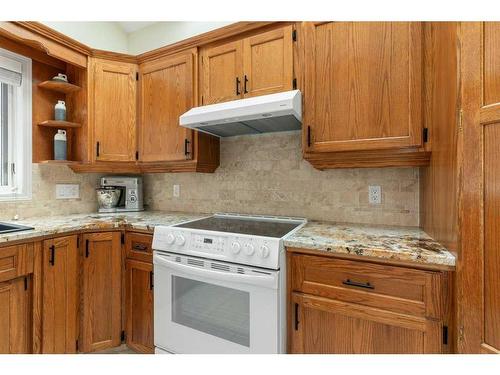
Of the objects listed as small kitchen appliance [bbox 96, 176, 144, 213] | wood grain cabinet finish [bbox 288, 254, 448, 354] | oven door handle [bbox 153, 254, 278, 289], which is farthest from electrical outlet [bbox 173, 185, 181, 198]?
wood grain cabinet finish [bbox 288, 254, 448, 354]

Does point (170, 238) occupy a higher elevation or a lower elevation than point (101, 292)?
higher

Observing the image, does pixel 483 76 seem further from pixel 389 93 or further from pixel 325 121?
pixel 325 121

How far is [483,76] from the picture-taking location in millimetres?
879

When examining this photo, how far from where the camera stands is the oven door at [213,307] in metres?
1.25

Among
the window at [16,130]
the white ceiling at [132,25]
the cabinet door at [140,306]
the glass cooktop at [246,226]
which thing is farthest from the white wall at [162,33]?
the cabinet door at [140,306]

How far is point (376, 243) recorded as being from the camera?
119cm

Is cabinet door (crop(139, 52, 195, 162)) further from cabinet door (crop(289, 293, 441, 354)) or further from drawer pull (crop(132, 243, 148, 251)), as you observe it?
cabinet door (crop(289, 293, 441, 354))

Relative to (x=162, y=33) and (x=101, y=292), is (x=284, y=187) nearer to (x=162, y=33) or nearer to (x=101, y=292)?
(x=101, y=292)

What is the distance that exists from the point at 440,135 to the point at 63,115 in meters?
2.46

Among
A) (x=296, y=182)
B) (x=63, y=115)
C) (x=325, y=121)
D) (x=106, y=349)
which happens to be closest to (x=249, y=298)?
(x=296, y=182)

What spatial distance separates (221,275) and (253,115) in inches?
35.3

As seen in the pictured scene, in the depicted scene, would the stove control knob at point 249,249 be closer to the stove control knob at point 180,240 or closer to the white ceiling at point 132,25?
the stove control knob at point 180,240

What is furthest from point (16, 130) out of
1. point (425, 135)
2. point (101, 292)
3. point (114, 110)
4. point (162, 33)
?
point (425, 135)

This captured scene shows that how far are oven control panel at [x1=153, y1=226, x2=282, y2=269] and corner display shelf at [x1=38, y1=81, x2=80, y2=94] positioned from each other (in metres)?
1.38
